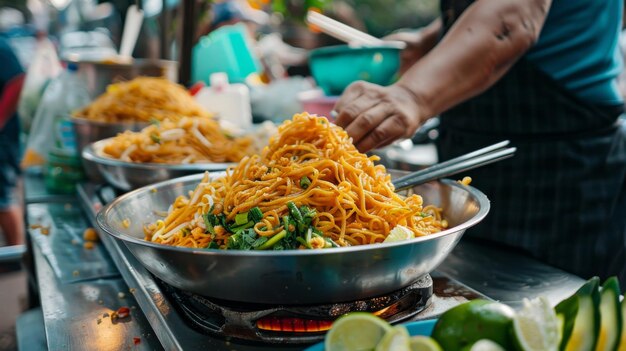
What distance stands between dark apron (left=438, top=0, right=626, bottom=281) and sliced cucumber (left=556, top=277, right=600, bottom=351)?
1312 mm

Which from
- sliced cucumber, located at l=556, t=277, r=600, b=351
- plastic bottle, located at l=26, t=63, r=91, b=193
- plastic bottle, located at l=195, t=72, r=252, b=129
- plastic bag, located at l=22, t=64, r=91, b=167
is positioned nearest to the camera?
sliced cucumber, located at l=556, t=277, r=600, b=351

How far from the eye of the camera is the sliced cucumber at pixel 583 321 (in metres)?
0.94

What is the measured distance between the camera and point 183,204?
1659 mm

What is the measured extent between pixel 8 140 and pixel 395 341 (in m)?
5.64

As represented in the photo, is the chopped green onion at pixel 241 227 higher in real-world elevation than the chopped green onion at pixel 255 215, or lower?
lower

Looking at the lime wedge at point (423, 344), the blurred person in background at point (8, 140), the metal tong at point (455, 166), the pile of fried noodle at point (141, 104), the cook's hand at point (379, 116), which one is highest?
the cook's hand at point (379, 116)

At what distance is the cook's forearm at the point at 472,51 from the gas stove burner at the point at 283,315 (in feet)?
2.41

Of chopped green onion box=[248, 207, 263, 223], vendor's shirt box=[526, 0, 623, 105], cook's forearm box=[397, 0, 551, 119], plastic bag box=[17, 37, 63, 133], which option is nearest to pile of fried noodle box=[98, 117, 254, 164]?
cook's forearm box=[397, 0, 551, 119]

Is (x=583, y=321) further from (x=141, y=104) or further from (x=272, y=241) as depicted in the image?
(x=141, y=104)

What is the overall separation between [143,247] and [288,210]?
37 centimetres

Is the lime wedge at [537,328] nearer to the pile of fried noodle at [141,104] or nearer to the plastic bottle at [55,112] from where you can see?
the pile of fried noodle at [141,104]

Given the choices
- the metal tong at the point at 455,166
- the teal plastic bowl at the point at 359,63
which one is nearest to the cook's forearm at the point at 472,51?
the metal tong at the point at 455,166

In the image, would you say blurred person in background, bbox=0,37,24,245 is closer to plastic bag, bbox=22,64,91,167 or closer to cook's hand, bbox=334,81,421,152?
plastic bag, bbox=22,64,91,167

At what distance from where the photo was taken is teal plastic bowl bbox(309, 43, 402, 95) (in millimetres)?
3010
